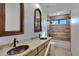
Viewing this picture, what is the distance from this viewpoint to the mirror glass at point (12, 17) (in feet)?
5.23

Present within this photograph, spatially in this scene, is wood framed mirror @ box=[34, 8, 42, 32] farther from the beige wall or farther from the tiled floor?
the tiled floor

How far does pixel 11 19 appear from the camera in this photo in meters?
1.71

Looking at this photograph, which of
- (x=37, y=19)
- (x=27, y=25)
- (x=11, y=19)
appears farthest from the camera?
(x=37, y=19)

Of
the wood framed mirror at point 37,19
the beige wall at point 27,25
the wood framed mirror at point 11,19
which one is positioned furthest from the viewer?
Result: the wood framed mirror at point 37,19

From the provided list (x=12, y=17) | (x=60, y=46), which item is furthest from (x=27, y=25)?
(x=60, y=46)

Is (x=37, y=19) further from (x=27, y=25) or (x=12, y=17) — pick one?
(x=12, y=17)

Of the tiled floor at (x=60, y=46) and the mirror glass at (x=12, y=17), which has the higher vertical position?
the mirror glass at (x=12, y=17)

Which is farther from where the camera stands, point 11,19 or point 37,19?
point 37,19

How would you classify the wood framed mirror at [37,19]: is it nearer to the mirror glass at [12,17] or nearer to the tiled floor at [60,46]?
the mirror glass at [12,17]

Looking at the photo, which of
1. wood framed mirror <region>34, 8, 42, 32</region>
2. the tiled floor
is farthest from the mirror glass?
wood framed mirror <region>34, 8, 42, 32</region>

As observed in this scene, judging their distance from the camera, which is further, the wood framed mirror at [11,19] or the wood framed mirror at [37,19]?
the wood framed mirror at [37,19]

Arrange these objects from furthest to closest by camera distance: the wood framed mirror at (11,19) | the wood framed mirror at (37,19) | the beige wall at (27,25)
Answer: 1. the wood framed mirror at (37,19)
2. the beige wall at (27,25)
3. the wood framed mirror at (11,19)

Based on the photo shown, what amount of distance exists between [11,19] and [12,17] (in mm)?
46

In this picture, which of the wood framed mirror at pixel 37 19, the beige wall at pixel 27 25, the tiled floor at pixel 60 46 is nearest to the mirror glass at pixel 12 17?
the beige wall at pixel 27 25
